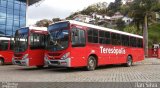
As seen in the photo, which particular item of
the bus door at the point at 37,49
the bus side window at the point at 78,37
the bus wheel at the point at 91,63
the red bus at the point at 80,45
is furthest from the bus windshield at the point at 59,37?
the bus wheel at the point at 91,63

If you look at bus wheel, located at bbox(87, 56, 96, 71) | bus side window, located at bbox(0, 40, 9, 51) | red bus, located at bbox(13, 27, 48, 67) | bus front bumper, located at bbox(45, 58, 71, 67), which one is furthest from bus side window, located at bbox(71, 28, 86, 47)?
bus side window, located at bbox(0, 40, 9, 51)

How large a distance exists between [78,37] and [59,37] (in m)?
1.12

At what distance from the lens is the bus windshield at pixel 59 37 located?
16.5 meters

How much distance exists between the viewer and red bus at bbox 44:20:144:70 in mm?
16438

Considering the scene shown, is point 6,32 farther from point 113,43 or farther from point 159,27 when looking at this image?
point 159,27

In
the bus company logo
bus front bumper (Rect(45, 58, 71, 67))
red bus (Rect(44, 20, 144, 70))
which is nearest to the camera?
bus front bumper (Rect(45, 58, 71, 67))

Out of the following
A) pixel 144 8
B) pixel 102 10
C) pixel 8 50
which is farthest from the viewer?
pixel 102 10

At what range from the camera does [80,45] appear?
56.4ft

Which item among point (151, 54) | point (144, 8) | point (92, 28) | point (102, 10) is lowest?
point (151, 54)

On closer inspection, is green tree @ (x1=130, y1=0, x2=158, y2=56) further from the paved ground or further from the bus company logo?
the paved ground

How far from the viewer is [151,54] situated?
38.5 metres

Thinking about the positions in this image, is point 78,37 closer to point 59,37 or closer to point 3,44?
point 59,37

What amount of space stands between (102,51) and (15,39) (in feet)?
19.6

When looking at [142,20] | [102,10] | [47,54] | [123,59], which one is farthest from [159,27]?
[47,54]
